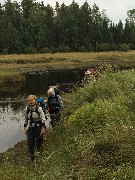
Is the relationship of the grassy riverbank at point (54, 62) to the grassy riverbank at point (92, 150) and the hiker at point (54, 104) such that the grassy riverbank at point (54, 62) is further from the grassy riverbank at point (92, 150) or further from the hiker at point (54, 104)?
the grassy riverbank at point (92, 150)

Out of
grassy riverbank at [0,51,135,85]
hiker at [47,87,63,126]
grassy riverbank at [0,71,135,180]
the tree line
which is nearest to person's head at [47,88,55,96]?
hiker at [47,87,63,126]

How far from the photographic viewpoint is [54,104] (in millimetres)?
15523

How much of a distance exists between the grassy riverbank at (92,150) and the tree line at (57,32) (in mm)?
76384

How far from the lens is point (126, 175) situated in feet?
27.0

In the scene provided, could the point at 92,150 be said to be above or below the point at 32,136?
above

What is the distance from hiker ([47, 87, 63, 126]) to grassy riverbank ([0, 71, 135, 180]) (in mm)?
979

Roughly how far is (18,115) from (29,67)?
1485 inches

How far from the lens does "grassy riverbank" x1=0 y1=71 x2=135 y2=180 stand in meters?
8.99

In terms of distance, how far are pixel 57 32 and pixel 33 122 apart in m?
91.6

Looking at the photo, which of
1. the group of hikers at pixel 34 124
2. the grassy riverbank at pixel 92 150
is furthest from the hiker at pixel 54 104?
the group of hikers at pixel 34 124

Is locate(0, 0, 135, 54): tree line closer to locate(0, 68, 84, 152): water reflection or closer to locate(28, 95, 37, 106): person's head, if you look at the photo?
locate(0, 68, 84, 152): water reflection

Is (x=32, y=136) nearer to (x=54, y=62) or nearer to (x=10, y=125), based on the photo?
(x=10, y=125)

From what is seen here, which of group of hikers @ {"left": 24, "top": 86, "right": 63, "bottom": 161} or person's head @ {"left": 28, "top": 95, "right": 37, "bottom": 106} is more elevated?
person's head @ {"left": 28, "top": 95, "right": 37, "bottom": 106}

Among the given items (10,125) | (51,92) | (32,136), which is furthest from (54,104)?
(10,125)
